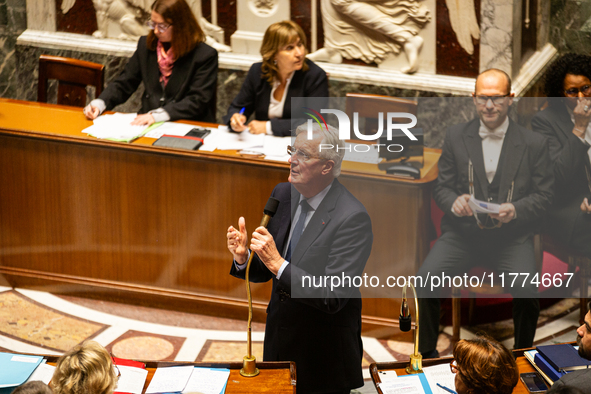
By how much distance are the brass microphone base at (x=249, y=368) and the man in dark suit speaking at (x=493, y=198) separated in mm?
1394

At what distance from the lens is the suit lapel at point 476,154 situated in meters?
3.66

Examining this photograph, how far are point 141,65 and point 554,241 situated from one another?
2.94m

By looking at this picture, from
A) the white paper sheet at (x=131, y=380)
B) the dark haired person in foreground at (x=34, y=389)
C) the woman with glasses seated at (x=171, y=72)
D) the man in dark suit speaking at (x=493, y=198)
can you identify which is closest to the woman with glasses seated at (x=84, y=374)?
the dark haired person in foreground at (x=34, y=389)

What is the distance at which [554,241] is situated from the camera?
4012 millimetres

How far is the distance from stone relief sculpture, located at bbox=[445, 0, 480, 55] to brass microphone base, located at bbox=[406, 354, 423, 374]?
Result: 10.7 feet

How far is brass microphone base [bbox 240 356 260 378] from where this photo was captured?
8.52 ft

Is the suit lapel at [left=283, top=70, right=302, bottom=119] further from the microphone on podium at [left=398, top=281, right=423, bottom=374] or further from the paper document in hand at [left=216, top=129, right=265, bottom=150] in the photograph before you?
the microphone on podium at [left=398, top=281, right=423, bottom=374]

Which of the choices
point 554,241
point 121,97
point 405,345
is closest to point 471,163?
point 554,241

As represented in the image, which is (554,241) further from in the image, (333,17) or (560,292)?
(333,17)

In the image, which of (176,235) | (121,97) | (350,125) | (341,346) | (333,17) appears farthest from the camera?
(333,17)

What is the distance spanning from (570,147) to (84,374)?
2821 millimetres

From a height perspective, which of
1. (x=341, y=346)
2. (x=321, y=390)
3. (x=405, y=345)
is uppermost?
(x=341, y=346)

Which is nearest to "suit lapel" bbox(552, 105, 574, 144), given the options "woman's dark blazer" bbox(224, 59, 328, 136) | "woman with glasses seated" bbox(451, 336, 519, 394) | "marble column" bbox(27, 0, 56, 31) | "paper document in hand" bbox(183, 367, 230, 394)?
"woman's dark blazer" bbox(224, 59, 328, 136)

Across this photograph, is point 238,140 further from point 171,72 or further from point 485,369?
point 485,369
